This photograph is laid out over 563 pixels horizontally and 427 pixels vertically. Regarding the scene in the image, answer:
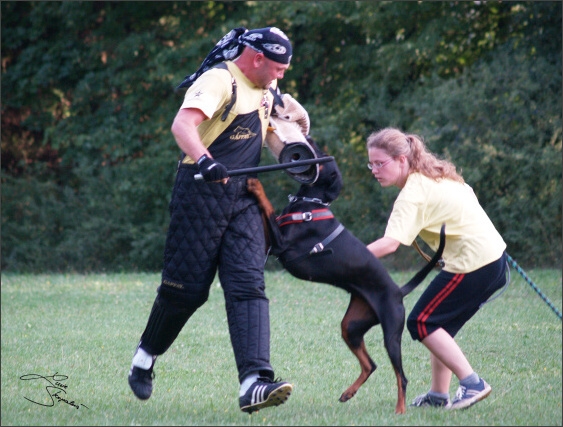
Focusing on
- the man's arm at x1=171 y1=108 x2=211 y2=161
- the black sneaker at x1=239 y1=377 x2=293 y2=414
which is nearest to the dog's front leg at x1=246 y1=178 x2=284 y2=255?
the man's arm at x1=171 y1=108 x2=211 y2=161

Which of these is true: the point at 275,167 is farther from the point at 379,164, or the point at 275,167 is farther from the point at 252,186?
the point at 379,164

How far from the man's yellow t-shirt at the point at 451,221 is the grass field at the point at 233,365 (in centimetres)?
82

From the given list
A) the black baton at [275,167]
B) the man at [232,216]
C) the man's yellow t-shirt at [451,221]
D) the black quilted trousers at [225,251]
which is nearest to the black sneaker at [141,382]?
the man at [232,216]

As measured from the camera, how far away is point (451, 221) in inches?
178

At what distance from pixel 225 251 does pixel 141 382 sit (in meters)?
0.90

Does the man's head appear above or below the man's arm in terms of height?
above

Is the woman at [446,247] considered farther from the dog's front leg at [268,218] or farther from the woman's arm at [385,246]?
the dog's front leg at [268,218]

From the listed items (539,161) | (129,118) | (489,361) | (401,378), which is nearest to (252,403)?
(401,378)

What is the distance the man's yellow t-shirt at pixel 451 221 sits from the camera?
4457 mm

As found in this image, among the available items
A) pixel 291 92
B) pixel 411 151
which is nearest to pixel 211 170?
pixel 411 151

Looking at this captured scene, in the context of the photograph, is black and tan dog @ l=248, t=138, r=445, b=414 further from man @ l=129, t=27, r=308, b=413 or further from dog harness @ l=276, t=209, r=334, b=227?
man @ l=129, t=27, r=308, b=413

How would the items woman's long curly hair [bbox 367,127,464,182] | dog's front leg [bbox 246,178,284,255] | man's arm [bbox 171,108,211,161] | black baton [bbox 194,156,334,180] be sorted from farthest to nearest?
woman's long curly hair [bbox 367,127,464,182]
dog's front leg [bbox 246,178,284,255]
black baton [bbox 194,156,334,180]
man's arm [bbox 171,108,211,161]

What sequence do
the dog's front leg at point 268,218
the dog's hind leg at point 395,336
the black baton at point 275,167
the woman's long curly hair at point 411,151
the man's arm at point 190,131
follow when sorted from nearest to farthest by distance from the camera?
the man's arm at point 190,131
the black baton at point 275,167
the dog's hind leg at point 395,336
the dog's front leg at point 268,218
the woman's long curly hair at point 411,151

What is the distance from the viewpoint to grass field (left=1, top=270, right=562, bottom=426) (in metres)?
4.37
